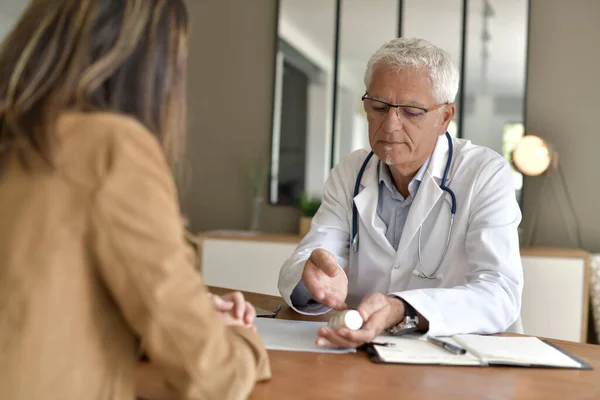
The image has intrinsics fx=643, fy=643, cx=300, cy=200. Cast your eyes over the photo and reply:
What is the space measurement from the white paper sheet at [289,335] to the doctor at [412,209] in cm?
11

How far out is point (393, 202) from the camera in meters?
2.15

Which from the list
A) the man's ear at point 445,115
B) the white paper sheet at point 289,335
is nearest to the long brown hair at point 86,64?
the white paper sheet at point 289,335

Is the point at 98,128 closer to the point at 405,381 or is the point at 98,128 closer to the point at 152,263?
the point at 152,263

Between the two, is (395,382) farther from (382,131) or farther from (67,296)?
(382,131)

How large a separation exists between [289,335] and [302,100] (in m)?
2.83

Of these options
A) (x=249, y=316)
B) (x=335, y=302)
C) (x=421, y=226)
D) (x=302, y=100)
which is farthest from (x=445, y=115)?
(x=302, y=100)

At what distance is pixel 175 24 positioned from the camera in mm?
917

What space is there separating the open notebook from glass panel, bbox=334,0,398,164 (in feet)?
8.59

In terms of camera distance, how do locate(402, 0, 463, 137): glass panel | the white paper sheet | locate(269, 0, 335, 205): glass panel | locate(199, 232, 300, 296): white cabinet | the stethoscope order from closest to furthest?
the white paper sheet, the stethoscope, locate(199, 232, 300, 296): white cabinet, locate(402, 0, 463, 137): glass panel, locate(269, 0, 335, 205): glass panel

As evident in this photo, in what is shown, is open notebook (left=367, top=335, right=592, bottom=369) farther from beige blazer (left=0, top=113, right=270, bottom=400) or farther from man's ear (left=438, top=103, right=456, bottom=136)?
Result: man's ear (left=438, top=103, right=456, bottom=136)

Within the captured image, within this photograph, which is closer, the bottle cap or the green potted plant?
the bottle cap

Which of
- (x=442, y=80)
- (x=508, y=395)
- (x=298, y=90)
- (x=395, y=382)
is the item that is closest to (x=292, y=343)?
(x=395, y=382)

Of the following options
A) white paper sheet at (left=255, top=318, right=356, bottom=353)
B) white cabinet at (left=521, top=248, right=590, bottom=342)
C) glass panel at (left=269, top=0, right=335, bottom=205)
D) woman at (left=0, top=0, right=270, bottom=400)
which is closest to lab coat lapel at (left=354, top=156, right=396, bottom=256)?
white paper sheet at (left=255, top=318, right=356, bottom=353)

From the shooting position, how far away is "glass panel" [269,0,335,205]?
407cm
